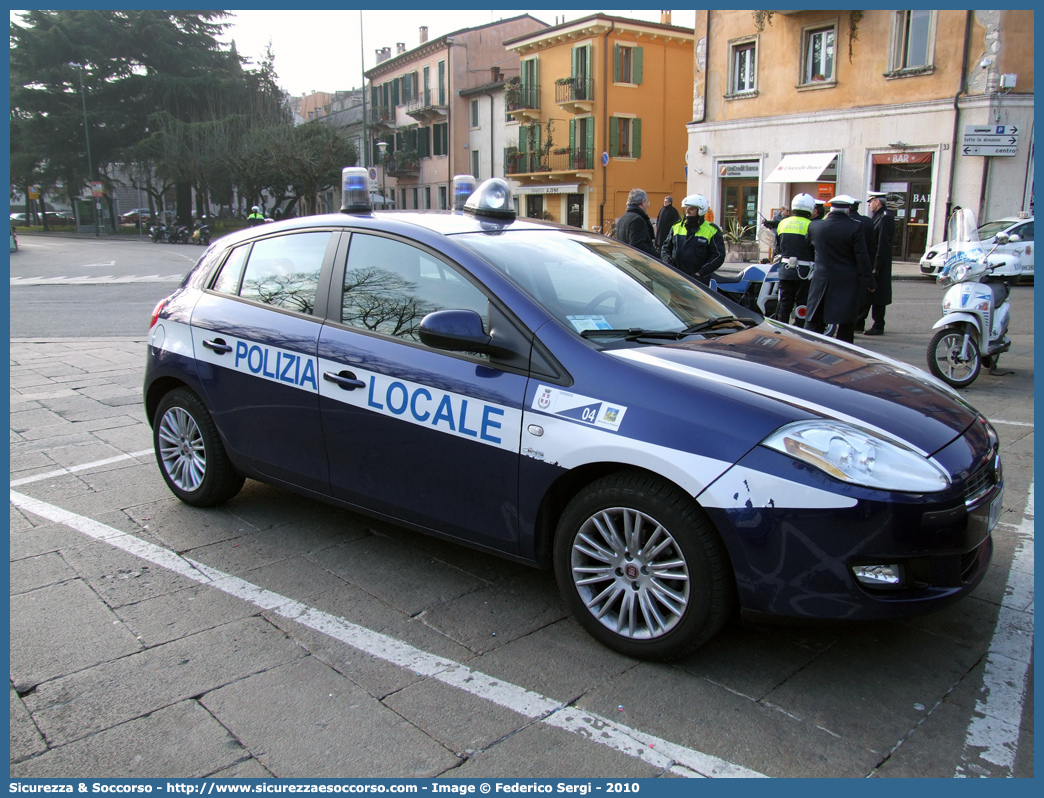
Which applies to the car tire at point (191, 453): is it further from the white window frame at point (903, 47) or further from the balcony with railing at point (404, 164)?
the balcony with railing at point (404, 164)

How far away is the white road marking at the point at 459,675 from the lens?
2439mm

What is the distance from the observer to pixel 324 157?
48844 millimetres

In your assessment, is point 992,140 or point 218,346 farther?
point 992,140

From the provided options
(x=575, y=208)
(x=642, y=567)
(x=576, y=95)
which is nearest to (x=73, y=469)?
(x=642, y=567)

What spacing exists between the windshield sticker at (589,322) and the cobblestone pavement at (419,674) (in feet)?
3.83

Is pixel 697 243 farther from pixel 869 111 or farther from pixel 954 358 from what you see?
pixel 869 111

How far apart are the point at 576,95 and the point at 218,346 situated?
37.7 metres

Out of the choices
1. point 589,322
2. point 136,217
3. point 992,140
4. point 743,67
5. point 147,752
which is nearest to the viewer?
point 147,752

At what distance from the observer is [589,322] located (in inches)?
129

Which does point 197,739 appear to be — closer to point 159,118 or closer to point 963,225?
point 963,225

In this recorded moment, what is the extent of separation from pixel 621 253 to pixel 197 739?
282 centimetres

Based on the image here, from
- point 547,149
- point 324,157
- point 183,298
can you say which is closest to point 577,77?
point 547,149

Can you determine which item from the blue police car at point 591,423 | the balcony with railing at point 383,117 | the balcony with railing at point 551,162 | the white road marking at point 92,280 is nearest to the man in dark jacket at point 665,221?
the blue police car at point 591,423

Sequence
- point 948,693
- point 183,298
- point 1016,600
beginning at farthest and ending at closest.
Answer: point 183,298, point 1016,600, point 948,693
